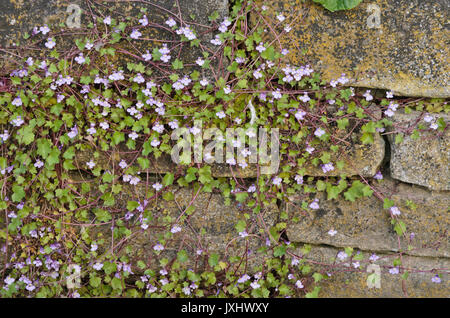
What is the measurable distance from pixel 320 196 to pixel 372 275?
0.62 meters

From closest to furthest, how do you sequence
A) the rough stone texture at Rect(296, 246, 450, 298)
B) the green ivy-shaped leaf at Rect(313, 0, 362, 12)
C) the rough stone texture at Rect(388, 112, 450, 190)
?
the green ivy-shaped leaf at Rect(313, 0, 362, 12) → the rough stone texture at Rect(388, 112, 450, 190) → the rough stone texture at Rect(296, 246, 450, 298)

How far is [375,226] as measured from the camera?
2660 millimetres

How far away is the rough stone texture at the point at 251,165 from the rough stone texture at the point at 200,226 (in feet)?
0.60

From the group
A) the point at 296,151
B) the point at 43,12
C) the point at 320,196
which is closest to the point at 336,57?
the point at 296,151

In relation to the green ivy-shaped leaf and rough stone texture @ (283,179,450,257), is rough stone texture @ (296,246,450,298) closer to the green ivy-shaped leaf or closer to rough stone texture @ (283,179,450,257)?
rough stone texture @ (283,179,450,257)

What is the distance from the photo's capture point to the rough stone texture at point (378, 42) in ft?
8.11

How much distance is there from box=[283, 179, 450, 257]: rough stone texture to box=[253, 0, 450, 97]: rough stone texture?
26.2 inches

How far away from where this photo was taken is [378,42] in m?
2.51

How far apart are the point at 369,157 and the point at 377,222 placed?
0.43 meters

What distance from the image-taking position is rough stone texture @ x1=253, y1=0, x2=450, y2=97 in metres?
2.47

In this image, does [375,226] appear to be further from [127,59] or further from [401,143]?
[127,59]

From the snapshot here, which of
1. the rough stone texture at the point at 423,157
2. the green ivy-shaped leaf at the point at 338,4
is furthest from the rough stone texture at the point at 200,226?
the green ivy-shaped leaf at the point at 338,4

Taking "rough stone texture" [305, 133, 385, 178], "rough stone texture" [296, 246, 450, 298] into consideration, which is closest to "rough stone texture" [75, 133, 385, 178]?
"rough stone texture" [305, 133, 385, 178]

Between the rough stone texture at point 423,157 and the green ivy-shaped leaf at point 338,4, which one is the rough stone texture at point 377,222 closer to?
the rough stone texture at point 423,157
